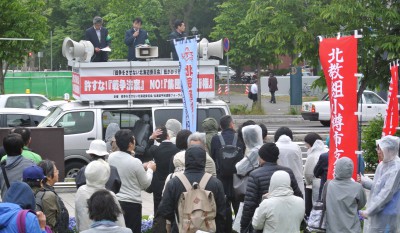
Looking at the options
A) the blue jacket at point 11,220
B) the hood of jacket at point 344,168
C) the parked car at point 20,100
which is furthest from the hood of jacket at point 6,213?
the parked car at point 20,100

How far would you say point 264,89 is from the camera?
200ft

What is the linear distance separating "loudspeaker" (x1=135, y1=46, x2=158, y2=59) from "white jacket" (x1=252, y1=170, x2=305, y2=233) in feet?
30.3

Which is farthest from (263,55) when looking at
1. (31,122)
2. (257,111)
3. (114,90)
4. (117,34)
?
(114,90)

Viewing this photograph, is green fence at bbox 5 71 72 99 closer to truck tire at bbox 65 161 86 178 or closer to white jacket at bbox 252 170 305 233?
truck tire at bbox 65 161 86 178

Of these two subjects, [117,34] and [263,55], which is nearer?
[263,55]

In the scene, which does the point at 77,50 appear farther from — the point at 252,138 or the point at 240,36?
the point at 240,36

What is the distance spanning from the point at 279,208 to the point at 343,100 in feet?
8.19

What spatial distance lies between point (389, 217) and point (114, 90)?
863cm

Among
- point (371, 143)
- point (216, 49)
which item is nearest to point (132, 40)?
point (216, 49)

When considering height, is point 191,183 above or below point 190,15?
below

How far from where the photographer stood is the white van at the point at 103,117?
1738cm

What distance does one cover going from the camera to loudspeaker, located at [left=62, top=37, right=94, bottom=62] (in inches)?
677

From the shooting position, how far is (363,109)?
111 ft

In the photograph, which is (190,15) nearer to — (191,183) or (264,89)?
(264,89)
